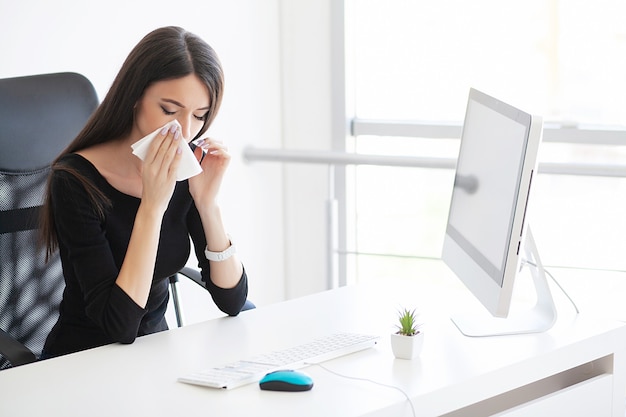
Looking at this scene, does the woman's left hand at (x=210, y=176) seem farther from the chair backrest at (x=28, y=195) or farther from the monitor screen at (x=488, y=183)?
the monitor screen at (x=488, y=183)

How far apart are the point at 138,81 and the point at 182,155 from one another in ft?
0.58

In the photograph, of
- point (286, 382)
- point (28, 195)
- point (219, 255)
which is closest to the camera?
point (286, 382)

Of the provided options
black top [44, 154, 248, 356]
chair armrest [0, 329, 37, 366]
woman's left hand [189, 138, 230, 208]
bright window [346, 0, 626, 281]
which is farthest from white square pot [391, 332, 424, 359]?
bright window [346, 0, 626, 281]

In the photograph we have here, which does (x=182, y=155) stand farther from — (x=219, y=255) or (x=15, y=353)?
(x=15, y=353)

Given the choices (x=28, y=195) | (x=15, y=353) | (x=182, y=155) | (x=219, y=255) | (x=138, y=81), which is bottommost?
(x=15, y=353)

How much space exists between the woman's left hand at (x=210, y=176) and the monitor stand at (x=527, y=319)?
0.53 m

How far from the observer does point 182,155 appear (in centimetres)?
168

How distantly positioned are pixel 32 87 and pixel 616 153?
1.78m

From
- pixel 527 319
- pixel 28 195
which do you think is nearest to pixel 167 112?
pixel 28 195

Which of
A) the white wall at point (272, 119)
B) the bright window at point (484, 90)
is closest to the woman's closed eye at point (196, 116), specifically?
the white wall at point (272, 119)

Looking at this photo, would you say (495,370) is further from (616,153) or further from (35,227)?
(616,153)

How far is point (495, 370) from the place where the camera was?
4.83 feet

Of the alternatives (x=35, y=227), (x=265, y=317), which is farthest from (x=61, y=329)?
(x=265, y=317)

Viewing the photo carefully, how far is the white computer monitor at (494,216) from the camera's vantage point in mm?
1502
